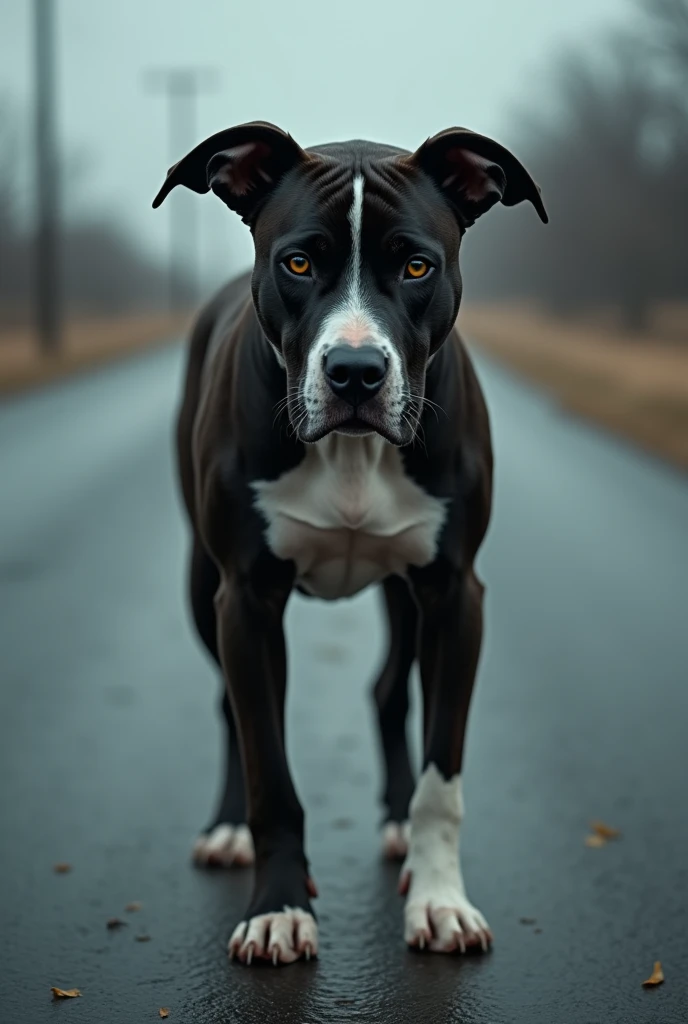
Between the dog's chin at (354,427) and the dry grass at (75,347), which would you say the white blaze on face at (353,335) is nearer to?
the dog's chin at (354,427)

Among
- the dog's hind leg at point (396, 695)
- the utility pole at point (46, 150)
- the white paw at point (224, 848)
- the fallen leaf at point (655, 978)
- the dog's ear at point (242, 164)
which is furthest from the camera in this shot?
the utility pole at point (46, 150)

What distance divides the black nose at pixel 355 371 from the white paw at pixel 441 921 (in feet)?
4.34

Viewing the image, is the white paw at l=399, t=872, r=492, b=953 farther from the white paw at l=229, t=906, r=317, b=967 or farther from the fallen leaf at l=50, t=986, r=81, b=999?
the fallen leaf at l=50, t=986, r=81, b=999

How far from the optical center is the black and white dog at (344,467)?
421cm

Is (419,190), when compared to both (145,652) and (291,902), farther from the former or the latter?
(145,652)

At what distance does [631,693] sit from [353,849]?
2207 mm

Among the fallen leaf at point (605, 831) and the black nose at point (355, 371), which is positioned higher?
the black nose at point (355, 371)

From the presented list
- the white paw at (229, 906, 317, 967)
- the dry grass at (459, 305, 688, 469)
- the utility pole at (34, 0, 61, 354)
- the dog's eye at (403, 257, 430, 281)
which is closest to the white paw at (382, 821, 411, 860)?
the white paw at (229, 906, 317, 967)

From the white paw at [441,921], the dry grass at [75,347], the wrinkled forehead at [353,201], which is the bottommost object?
the dry grass at [75,347]

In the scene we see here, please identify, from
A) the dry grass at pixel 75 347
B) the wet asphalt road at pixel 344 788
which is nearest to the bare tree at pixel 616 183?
the dry grass at pixel 75 347

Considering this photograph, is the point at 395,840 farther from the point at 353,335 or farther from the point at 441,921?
the point at 353,335

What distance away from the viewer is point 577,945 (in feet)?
14.4

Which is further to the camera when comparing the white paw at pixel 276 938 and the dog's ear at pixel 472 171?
the dog's ear at pixel 472 171

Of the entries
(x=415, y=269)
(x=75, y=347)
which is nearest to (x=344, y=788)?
(x=415, y=269)
